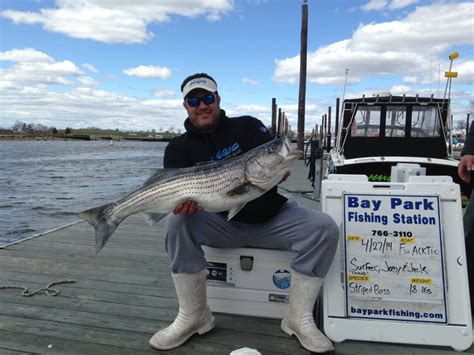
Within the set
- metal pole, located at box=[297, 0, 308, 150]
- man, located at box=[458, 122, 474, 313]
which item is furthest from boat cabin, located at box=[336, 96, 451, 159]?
metal pole, located at box=[297, 0, 308, 150]

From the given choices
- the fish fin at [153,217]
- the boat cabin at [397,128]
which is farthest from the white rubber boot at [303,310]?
the boat cabin at [397,128]

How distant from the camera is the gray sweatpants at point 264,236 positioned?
9.09ft

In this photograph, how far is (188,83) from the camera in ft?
10.5

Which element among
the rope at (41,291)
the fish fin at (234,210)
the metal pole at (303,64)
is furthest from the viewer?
the metal pole at (303,64)

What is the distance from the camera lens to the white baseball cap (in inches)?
124

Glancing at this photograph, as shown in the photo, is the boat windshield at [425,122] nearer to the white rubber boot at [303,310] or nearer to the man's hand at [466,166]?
the man's hand at [466,166]

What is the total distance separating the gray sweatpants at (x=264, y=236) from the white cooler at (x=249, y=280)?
0.31 ft

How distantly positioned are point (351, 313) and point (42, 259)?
3.29 m

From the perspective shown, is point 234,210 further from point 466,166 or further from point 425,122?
point 425,122

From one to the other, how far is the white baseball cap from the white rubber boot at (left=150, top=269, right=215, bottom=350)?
4.20 feet

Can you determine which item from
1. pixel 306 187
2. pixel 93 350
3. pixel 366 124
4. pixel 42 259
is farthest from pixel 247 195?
pixel 306 187

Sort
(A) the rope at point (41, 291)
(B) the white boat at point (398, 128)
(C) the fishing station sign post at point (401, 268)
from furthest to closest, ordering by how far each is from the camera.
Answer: (B) the white boat at point (398, 128) < (A) the rope at point (41, 291) < (C) the fishing station sign post at point (401, 268)

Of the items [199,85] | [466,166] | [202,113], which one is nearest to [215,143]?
[202,113]

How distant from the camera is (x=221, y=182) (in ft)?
9.14
